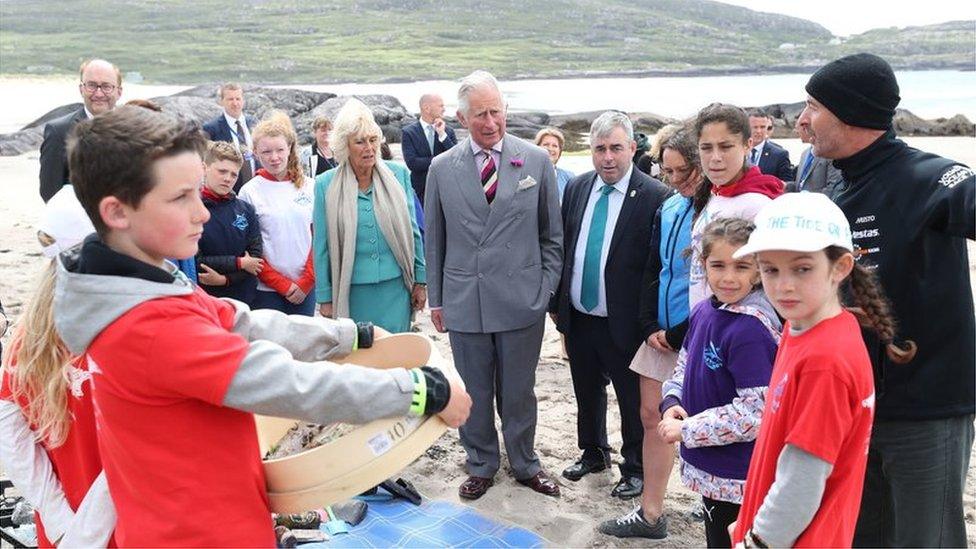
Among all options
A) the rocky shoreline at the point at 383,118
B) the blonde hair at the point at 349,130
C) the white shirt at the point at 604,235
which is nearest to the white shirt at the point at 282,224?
the blonde hair at the point at 349,130

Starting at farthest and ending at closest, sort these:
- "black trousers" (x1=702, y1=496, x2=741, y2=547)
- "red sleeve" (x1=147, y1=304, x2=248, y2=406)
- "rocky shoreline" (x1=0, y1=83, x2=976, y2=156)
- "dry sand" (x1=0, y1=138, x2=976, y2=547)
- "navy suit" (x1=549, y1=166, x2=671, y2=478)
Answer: "rocky shoreline" (x1=0, y1=83, x2=976, y2=156) → "navy suit" (x1=549, y1=166, x2=671, y2=478) → "dry sand" (x1=0, y1=138, x2=976, y2=547) → "black trousers" (x1=702, y1=496, x2=741, y2=547) → "red sleeve" (x1=147, y1=304, x2=248, y2=406)

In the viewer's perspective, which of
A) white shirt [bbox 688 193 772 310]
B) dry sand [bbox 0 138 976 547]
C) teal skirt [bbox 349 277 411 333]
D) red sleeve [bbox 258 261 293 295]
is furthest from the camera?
red sleeve [bbox 258 261 293 295]

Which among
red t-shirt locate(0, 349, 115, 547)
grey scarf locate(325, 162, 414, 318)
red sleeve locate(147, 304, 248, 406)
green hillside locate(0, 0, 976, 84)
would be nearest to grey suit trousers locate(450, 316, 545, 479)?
grey scarf locate(325, 162, 414, 318)

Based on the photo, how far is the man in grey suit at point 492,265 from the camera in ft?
16.4

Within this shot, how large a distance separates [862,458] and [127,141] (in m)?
1.91

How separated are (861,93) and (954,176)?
1.33 feet

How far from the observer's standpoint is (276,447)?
2709 millimetres

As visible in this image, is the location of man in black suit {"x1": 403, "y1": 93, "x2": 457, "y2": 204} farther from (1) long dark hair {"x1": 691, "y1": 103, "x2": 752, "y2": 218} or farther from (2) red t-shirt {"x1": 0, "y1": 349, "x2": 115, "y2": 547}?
(2) red t-shirt {"x1": 0, "y1": 349, "x2": 115, "y2": 547}

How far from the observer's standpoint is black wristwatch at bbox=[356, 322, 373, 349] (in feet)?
8.09

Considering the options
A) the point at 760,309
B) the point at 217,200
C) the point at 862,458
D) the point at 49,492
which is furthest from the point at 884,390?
the point at 217,200

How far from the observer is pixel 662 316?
14.7 ft

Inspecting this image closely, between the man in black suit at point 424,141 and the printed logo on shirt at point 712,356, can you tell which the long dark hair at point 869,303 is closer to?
the printed logo on shirt at point 712,356

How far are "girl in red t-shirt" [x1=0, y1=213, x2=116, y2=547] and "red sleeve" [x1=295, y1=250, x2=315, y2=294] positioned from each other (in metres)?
2.94

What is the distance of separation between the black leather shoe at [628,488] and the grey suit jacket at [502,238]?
98 centimetres
